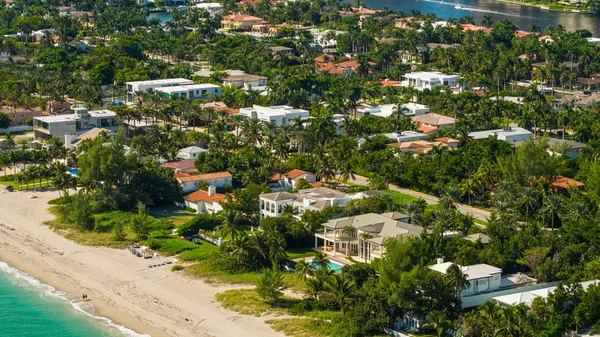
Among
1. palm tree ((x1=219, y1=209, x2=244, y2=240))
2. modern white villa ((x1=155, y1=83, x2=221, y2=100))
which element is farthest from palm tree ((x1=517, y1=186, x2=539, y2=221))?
modern white villa ((x1=155, y1=83, x2=221, y2=100))

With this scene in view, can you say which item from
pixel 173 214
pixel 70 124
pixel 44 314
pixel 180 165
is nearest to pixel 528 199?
pixel 173 214

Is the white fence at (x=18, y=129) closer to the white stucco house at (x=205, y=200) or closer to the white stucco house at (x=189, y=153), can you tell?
the white stucco house at (x=189, y=153)

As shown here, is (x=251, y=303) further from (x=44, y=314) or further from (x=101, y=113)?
(x=101, y=113)

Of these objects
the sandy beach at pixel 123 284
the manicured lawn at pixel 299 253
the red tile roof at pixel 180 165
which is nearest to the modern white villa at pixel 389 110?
the red tile roof at pixel 180 165

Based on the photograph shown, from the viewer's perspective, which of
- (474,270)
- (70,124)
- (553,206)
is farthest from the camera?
(70,124)

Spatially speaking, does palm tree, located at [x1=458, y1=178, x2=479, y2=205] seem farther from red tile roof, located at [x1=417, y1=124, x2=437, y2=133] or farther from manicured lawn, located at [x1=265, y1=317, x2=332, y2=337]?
manicured lawn, located at [x1=265, y1=317, x2=332, y2=337]

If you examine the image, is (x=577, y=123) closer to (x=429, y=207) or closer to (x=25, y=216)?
(x=429, y=207)
